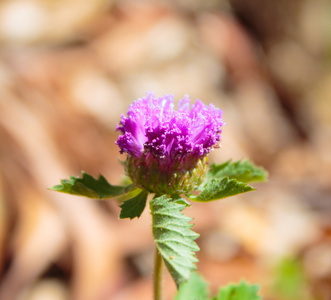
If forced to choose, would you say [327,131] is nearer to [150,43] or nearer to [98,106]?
[150,43]

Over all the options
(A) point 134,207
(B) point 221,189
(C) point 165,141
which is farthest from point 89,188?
(B) point 221,189

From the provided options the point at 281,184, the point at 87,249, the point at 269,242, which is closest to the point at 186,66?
the point at 281,184

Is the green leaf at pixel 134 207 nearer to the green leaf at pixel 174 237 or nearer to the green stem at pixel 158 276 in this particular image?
the green leaf at pixel 174 237

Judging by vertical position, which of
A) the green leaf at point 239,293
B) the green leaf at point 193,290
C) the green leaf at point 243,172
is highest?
the green leaf at point 243,172

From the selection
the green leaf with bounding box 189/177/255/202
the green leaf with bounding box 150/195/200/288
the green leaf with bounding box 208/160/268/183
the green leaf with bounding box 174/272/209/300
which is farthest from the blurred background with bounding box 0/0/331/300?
the green leaf with bounding box 150/195/200/288

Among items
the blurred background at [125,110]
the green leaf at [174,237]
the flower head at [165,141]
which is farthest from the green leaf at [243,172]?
the blurred background at [125,110]

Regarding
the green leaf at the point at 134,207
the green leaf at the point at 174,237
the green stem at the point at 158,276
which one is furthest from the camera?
the green stem at the point at 158,276

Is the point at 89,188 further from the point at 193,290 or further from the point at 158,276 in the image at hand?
the point at 193,290

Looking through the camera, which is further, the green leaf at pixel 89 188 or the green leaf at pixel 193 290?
the green leaf at pixel 193 290
